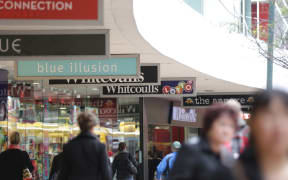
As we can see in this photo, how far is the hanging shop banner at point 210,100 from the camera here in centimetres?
2059

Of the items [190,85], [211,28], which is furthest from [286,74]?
[190,85]

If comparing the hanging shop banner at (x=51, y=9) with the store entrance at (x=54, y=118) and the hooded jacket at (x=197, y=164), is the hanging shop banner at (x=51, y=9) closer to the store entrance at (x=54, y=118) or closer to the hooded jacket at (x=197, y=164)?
the hooded jacket at (x=197, y=164)

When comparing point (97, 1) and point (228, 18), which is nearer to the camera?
point (97, 1)

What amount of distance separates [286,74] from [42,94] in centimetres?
1106

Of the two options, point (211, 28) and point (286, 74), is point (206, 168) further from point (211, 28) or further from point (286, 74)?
point (286, 74)

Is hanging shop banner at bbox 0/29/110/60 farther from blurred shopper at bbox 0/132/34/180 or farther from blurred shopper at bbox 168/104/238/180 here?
blurred shopper at bbox 168/104/238/180

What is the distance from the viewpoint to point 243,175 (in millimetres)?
3162

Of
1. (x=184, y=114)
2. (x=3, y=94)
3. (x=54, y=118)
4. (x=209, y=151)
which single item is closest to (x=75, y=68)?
(x=3, y=94)

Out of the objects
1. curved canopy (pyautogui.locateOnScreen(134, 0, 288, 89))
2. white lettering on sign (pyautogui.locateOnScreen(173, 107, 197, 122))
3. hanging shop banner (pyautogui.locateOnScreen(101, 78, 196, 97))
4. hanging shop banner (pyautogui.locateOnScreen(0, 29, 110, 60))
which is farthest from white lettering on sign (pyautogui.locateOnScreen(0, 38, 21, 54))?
white lettering on sign (pyautogui.locateOnScreen(173, 107, 197, 122))

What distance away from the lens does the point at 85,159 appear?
253 inches

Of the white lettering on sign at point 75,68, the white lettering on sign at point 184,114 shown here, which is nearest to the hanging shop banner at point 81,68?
the white lettering on sign at point 75,68

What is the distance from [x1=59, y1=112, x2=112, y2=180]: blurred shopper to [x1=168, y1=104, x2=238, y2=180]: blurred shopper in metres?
2.60

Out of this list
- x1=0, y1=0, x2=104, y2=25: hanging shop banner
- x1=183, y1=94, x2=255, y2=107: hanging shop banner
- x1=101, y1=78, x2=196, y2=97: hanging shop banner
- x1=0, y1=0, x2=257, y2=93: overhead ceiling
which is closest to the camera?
x1=0, y1=0, x2=104, y2=25: hanging shop banner

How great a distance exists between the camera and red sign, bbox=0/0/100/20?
7012mm
